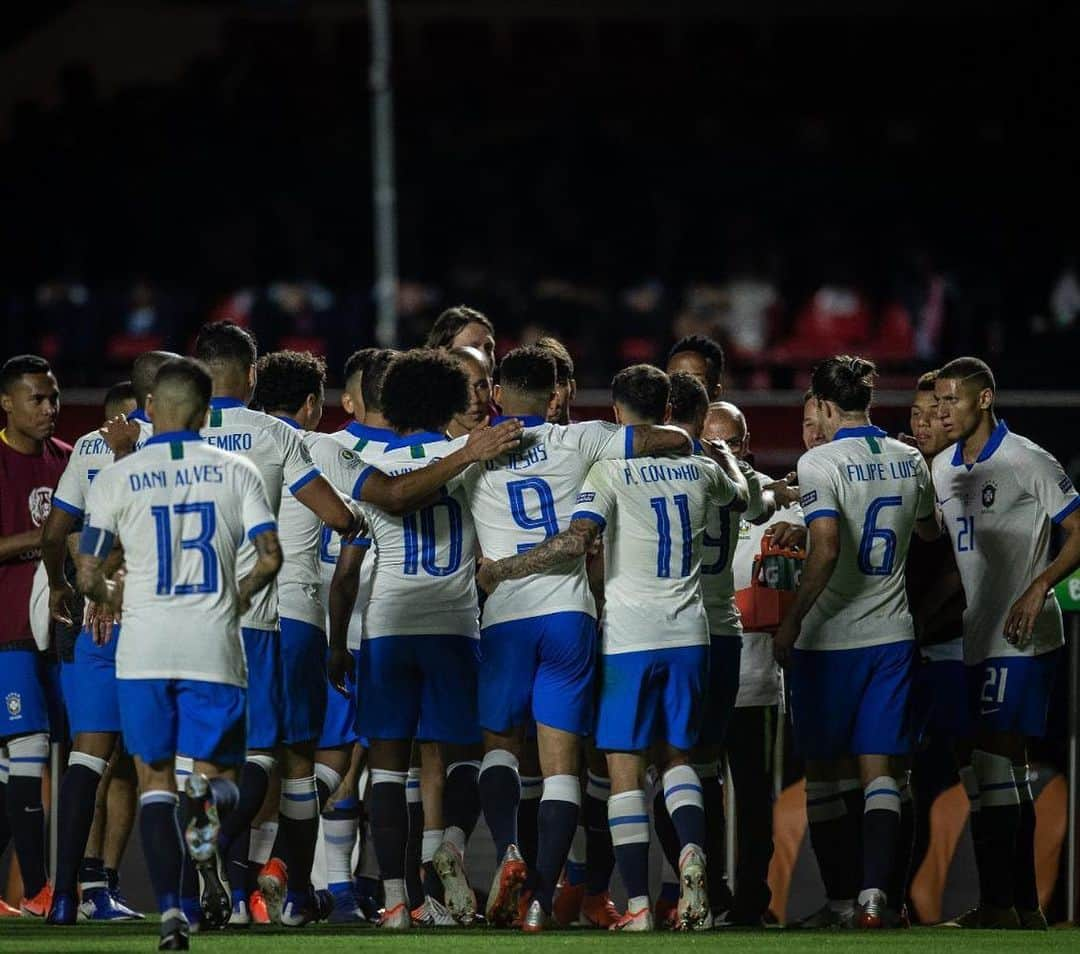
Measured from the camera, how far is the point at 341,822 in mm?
6922

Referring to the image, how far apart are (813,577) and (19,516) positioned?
10.0ft

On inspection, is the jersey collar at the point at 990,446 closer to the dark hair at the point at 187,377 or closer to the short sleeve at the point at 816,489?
the short sleeve at the point at 816,489

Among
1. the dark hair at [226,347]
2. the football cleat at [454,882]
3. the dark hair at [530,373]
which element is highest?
the dark hair at [226,347]

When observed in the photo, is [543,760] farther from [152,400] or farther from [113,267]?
[113,267]

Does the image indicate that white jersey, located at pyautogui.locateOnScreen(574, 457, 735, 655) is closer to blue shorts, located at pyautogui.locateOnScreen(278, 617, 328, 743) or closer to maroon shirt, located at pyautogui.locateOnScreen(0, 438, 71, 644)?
blue shorts, located at pyautogui.locateOnScreen(278, 617, 328, 743)

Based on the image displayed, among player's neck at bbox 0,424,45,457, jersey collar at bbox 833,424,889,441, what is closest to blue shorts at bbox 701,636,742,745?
jersey collar at bbox 833,424,889,441

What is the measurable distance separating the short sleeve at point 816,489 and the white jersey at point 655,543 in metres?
0.38

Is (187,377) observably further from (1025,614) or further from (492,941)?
(1025,614)

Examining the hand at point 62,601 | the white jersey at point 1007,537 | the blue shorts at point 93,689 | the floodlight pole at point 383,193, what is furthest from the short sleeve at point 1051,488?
the floodlight pole at point 383,193

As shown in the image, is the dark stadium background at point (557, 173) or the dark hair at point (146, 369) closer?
the dark hair at point (146, 369)

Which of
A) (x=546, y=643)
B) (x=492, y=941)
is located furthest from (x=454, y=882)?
(x=546, y=643)

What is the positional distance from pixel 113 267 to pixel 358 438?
12814 millimetres

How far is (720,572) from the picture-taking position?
692 centimetres

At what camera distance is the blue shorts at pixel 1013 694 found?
7051 millimetres
